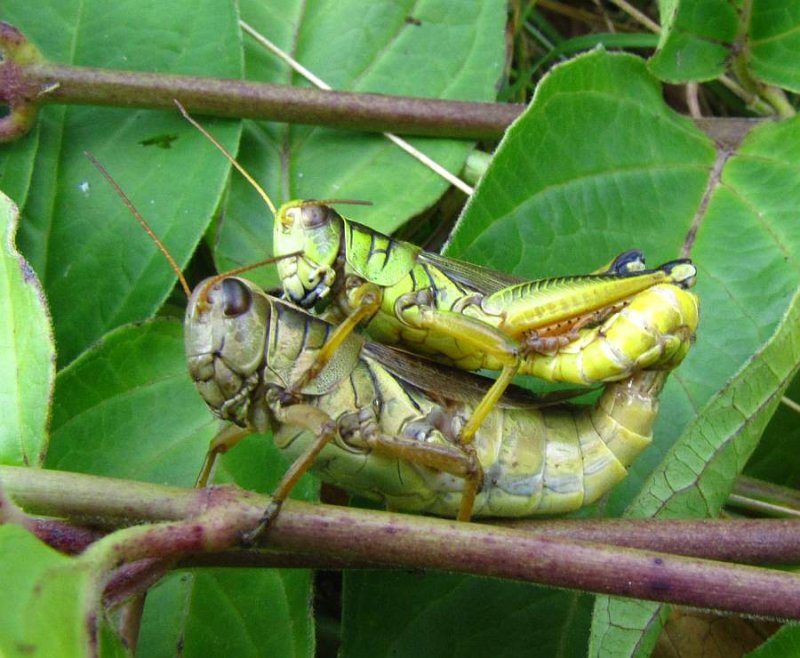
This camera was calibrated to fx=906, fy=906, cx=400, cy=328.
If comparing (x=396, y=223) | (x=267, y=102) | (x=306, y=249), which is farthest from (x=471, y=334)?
(x=267, y=102)

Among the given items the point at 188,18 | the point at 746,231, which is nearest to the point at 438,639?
the point at 746,231

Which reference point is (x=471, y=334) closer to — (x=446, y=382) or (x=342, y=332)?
(x=446, y=382)

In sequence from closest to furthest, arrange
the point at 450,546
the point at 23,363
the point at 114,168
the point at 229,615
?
1. the point at 450,546
2. the point at 23,363
3. the point at 229,615
4. the point at 114,168

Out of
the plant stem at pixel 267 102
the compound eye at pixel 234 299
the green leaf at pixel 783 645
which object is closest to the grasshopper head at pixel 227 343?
the compound eye at pixel 234 299

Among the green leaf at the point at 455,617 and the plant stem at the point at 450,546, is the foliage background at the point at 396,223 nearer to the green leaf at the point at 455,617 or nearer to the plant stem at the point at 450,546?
the green leaf at the point at 455,617

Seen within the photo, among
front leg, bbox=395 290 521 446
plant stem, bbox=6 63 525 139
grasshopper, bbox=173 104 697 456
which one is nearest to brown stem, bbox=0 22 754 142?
plant stem, bbox=6 63 525 139

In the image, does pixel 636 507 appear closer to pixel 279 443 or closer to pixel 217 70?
pixel 279 443
